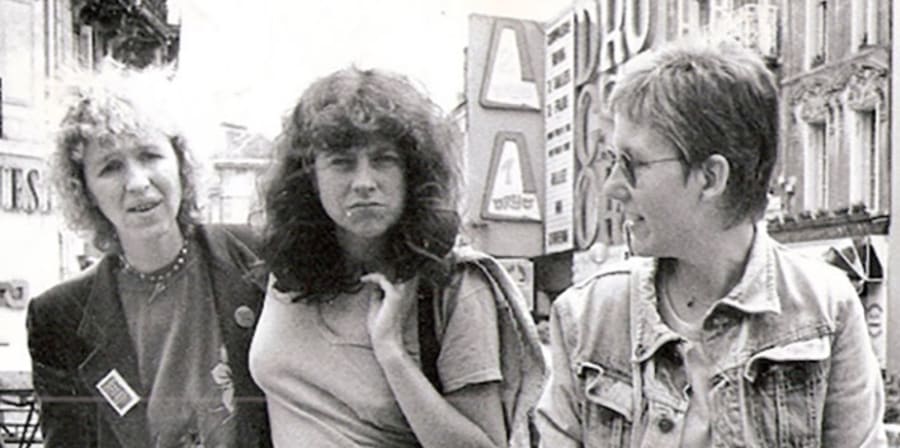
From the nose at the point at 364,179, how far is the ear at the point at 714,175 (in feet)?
1.90

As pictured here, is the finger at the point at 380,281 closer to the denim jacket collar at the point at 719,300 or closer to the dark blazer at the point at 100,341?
the dark blazer at the point at 100,341

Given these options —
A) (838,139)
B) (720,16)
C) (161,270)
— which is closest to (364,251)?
(161,270)

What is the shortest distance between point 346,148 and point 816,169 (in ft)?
3.38

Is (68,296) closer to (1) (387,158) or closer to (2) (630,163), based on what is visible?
(1) (387,158)

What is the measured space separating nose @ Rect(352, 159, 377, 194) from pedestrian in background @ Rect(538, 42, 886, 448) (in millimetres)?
438

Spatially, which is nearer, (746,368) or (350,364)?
(746,368)

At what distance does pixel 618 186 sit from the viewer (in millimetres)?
1542

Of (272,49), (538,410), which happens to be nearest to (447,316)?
(538,410)

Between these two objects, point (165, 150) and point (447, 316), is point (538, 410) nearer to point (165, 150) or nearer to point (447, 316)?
point (447, 316)

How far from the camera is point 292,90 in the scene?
6.52 ft

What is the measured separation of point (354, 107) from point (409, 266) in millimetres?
302

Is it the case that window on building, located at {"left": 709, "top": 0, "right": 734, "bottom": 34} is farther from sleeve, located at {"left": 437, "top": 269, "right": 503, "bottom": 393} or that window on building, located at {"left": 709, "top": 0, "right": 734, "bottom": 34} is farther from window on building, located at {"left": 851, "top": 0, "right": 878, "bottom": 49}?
sleeve, located at {"left": 437, "top": 269, "right": 503, "bottom": 393}

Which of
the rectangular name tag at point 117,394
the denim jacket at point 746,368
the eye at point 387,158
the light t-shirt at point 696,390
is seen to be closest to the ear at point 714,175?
the denim jacket at point 746,368

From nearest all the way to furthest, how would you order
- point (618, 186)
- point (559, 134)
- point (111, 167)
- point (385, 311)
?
point (618, 186) → point (385, 311) → point (111, 167) → point (559, 134)
